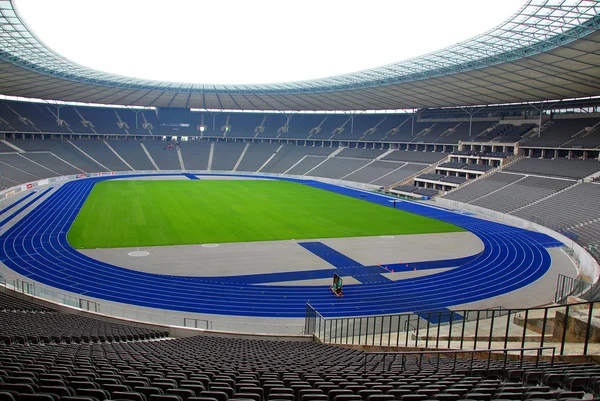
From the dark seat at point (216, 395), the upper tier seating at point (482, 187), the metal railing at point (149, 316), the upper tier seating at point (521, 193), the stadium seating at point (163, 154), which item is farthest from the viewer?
the stadium seating at point (163, 154)

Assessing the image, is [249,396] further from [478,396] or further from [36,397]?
[478,396]

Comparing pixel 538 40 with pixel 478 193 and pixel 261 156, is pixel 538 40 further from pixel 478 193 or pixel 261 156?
pixel 261 156

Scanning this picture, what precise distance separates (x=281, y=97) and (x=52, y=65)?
113 ft

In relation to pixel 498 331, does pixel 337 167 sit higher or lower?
lower

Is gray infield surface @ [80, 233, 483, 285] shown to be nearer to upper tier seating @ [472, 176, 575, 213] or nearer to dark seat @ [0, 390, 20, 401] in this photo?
upper tier seating @ [472, 176, 575, 213]

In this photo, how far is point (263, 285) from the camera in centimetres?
2245

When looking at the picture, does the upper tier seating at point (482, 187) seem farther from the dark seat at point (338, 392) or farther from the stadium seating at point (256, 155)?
A: the dark seat at point (338, 392)

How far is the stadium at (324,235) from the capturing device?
778 cm

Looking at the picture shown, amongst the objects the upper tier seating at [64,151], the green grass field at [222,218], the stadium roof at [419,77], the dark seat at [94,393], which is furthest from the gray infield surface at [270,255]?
the upper tier seating at [64,151]

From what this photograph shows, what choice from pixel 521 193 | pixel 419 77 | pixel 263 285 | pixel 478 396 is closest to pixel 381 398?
pixel 478 396

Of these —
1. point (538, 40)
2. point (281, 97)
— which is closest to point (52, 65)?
point (281, 97)

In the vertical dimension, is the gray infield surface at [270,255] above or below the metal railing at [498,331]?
below

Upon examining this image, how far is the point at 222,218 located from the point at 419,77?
26290 millimetres

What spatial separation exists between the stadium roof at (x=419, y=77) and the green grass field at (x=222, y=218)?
14469 millimetres
